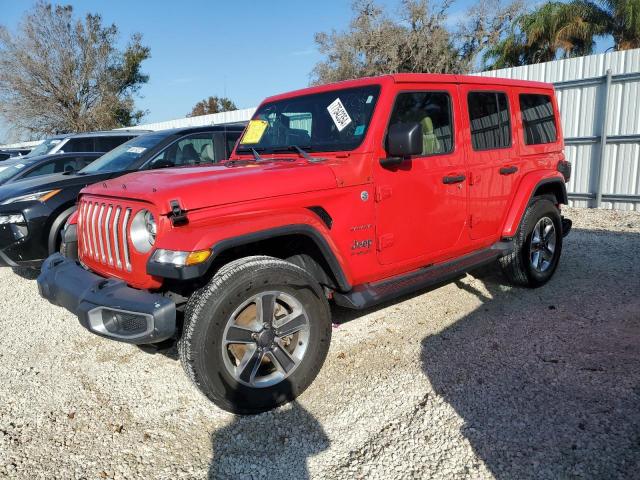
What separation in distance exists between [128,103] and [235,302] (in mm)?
33652

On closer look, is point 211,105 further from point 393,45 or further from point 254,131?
point 254,131

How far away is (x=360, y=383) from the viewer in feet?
10.9

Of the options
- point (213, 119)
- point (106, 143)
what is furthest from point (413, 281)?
point (213, 119)

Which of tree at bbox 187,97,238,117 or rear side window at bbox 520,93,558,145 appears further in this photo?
tree at bbox 187,97,238,117

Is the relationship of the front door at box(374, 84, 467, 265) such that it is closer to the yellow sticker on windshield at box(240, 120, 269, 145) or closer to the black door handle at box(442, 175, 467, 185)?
the black door handle at box(442, 175, 467, 185)

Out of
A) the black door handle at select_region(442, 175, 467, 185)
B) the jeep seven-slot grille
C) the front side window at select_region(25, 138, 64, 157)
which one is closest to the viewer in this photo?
the jeep seven-slot grille

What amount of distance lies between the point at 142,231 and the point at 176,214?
0.32 meters

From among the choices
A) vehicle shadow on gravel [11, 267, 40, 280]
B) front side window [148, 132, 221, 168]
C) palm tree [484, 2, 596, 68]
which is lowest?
vehicle shadow on gravel [11, 267, 40, 280]

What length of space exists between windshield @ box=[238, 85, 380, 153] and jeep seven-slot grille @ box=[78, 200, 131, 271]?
4.61ft

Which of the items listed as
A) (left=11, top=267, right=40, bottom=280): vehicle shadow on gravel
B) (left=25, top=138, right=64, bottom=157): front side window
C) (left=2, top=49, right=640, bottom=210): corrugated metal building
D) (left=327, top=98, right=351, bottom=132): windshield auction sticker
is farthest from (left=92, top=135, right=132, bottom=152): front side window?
(left=2, top=49, right=640, bottom=210): corrugated metal building

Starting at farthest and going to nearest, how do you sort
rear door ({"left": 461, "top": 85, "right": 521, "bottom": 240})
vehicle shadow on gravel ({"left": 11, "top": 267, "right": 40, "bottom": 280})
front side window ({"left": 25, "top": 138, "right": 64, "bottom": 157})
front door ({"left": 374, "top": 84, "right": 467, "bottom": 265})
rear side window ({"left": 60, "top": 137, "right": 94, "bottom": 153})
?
front side window ({"left": 25, "top": 138, "right": 64, "bottom": 157}), rear side window ({"left": 60, "top": 137, "right": 94, "bottom": 153}), vehicle shadow on gravel ({"left": 11, "top": 267, "right": 40, "bottom": 280}), rear door ({"left": 461, "top": 85, "right": 521, "bottom": 240}), front door ({"left": 374, "top": 84, "right": 467, "bottom": 265})

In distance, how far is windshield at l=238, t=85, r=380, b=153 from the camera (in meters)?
3.55

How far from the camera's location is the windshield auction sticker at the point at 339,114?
3.61 m

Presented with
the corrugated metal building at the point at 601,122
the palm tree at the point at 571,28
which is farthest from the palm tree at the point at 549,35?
the corrugated metal building at the point at 601,122
